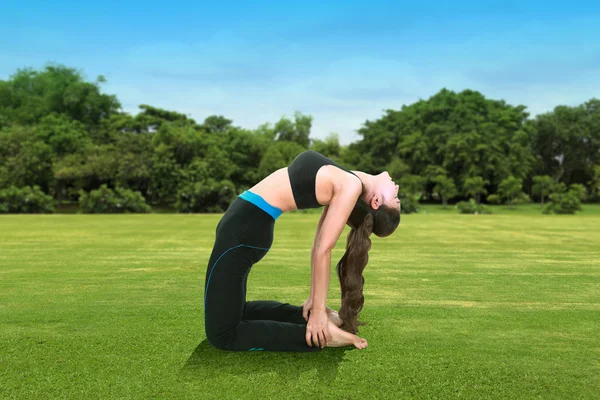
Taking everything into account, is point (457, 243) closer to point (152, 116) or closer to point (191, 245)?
point (191, 245)

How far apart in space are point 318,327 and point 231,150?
3929 cm

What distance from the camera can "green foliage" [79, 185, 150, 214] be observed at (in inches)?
1193

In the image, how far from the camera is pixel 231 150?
4178 cm

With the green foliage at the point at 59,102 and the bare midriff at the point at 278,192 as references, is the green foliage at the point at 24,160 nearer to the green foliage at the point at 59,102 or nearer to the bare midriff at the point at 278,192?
the green foliage at the point at 59,102

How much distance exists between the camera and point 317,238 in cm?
346

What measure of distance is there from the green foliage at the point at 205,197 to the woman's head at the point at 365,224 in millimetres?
30956

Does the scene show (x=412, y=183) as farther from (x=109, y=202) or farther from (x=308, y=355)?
(x=308, y=355)

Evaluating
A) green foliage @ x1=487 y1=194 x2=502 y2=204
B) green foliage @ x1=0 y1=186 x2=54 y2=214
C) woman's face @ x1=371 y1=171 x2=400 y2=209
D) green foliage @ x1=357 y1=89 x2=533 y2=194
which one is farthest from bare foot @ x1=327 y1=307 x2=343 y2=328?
green foliage @ x1=357 y1=89 x2=533 y2=194

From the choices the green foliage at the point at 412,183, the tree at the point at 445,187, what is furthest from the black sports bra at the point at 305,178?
the tree at the point at 445,187

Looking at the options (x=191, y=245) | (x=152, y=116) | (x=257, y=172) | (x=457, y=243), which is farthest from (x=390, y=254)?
(x=152, y=116)

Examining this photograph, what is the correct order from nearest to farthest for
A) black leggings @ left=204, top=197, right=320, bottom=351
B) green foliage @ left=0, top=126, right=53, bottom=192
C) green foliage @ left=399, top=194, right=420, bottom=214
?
1. black leggings @ left=204, top=197, right=320, bottom=351
2. green foliage @ left=399, top=194, right=420, bottom=214
3. green foliage @ left=0, top=126, right=53, bottom=192

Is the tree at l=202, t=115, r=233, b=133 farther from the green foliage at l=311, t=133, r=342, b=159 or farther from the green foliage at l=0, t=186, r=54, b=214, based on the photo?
the green foliage at l=0, t=186, r=54, b=214

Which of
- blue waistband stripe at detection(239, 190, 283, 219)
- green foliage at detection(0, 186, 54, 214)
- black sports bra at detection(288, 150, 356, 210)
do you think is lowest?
green foliage at detection(0, 186, 54, 214)

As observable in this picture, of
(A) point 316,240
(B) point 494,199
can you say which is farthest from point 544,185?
(A) point 316,240
